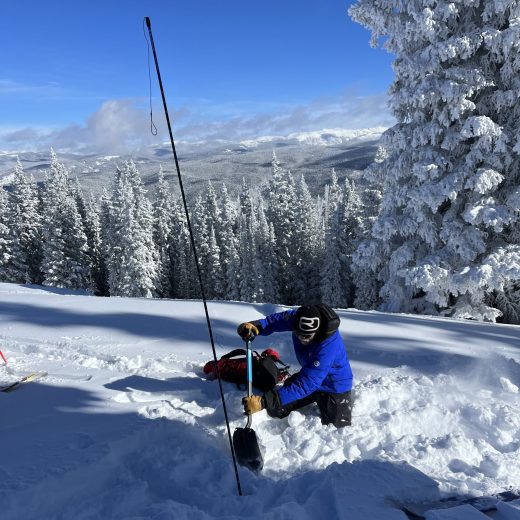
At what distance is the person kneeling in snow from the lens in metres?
4.61

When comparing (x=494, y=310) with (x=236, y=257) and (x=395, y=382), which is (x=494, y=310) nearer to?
(x=395, y=382)

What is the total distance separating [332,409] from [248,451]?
1.25 metres

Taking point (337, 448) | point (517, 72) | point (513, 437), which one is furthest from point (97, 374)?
point (517, 72)

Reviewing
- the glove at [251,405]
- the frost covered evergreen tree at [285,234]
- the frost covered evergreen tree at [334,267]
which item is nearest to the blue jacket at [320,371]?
the glove at [251,405]

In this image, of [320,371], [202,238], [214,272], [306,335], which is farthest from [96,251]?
[320,371]

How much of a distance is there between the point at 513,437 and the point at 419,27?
1002 cm

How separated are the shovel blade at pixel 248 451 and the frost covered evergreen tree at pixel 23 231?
39.5m

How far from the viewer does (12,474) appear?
3420mm

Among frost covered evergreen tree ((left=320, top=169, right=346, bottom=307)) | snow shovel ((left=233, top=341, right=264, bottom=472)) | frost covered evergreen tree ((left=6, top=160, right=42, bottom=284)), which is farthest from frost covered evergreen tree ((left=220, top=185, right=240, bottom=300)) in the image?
snow shovel ((left=233, top=341, right=264, bottom=472))

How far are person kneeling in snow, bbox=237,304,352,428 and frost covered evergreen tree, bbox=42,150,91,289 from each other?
3490 centimetres

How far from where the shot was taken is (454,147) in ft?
36.7

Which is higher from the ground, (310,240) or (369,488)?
(369,488)

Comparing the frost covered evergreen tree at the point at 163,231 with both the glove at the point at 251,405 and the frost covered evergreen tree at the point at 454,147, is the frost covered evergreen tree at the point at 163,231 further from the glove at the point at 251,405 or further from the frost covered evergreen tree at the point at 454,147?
the glove at the point at 251,405

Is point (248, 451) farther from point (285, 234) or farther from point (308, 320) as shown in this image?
point (285, 234)
